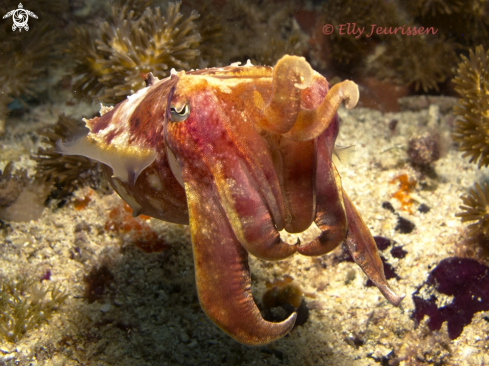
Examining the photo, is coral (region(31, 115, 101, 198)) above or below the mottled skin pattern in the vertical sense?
below

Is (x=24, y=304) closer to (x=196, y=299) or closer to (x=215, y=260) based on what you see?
(x=196, y=299)

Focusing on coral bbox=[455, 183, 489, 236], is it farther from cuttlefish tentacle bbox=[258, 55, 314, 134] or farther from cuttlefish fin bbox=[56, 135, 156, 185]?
cuttlefish fin bbox=[56, 135, 156, 185]

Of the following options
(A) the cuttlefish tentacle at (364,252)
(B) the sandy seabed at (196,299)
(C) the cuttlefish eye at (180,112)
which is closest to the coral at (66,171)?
(B) the sandy seabed at (196,299)

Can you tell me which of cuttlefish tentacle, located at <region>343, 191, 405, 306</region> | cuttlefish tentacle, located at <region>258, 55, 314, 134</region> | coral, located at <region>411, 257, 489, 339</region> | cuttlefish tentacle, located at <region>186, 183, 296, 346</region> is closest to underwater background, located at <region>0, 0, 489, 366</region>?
coral, located at <region>411, 257, 489, 339</region>

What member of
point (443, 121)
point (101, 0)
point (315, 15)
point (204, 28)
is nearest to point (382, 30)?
point (315, 15)

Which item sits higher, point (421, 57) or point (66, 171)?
point (421, 57)

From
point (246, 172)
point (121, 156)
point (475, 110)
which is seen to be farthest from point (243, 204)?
point (475, 110)
